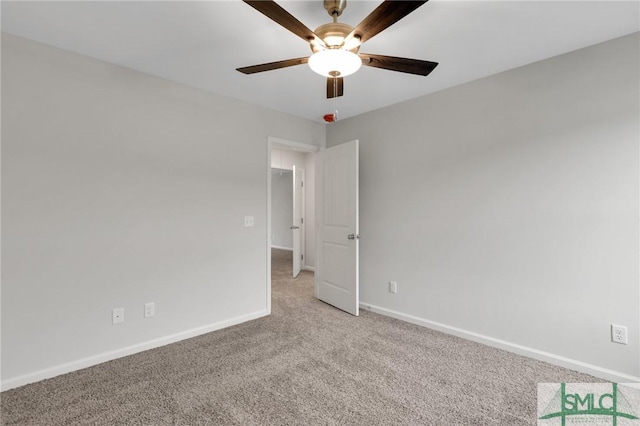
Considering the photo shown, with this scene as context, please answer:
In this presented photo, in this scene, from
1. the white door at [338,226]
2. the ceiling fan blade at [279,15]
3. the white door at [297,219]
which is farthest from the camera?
the white door at [297,219]

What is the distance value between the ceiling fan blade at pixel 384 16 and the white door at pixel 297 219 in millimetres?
4112

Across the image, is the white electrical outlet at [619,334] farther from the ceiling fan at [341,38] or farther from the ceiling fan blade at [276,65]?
the ceiling fan blade at [276,65]

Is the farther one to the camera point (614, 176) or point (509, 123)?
point (509, 123)

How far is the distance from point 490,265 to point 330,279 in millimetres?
1803

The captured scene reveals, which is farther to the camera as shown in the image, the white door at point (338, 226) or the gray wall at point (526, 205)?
the white door at point (338, 226)

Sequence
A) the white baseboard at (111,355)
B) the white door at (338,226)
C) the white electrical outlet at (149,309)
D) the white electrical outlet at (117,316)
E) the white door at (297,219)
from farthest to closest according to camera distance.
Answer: the white door at (297,219) → the white door at (338,226) → the white electrical outlet at (149,309) → the white electrical outlet at (117,316) → the white baseboard at (111,355)

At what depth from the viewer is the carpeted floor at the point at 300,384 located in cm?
174

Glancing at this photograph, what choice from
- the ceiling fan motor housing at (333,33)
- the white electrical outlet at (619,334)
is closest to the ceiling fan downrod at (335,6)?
the ceiling fan motor housing at (333,33)

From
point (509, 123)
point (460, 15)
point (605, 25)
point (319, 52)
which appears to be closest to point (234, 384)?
point (319, 52)

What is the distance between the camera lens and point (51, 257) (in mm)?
2166

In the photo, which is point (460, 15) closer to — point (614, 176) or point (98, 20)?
point (614, 176)

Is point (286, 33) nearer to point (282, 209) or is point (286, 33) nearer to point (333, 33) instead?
point (333, 33)

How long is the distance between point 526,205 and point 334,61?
1.99 m

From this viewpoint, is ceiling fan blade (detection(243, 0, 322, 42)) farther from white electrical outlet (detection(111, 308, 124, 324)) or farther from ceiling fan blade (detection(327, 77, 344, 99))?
white electrical outlet (detection(111, 308, 124, 324))
